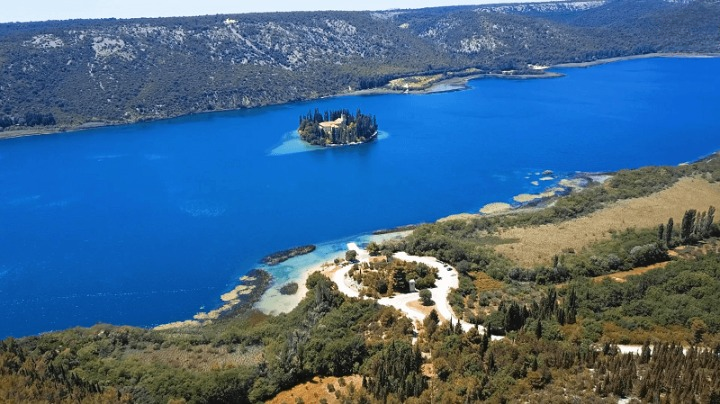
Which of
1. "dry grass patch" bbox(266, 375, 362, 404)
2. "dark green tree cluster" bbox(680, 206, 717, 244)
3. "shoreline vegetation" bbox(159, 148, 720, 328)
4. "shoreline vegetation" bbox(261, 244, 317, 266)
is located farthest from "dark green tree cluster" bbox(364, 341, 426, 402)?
"dark green tree cluster" bbox(680, 206, 717, 244)

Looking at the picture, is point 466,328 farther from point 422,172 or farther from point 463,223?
point 422,172

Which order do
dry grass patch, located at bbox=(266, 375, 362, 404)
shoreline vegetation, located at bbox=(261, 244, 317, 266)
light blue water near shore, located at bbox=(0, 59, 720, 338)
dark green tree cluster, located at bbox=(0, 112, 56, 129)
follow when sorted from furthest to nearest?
dark green tree cluster, located at bbox=(0, 112, 56, 129) < shoreline vegetation, located at bbox=(261, 244, 317, 266) < light blue water near shore, located at bbox=(0, 59, 720, 338) < dry grass patch, located at bbox=(266, 375, 362, 404)

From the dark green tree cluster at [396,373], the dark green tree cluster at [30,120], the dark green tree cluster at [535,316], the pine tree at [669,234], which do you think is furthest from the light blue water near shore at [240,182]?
the dark green tree cluster at [535,316]

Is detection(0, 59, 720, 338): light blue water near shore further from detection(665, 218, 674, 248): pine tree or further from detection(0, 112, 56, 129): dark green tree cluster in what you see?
detection(665, 218, 674, 248): pine tree

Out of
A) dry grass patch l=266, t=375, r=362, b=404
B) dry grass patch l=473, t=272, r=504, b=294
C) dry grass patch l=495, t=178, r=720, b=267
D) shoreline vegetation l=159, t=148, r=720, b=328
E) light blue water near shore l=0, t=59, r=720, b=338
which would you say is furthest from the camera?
light blue water near shore l=0, t=59, r=720, b=338

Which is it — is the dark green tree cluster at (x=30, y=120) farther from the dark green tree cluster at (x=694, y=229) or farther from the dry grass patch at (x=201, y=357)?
the dark green tree cluster at (x=694, y=229)

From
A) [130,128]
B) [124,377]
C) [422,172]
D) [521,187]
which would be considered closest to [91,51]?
[130,128]
